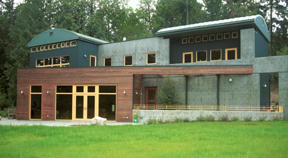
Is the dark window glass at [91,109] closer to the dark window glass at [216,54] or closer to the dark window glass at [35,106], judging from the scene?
the dark window glass at [35,106]

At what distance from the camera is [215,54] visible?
23828 millimetres

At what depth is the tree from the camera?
21.6m

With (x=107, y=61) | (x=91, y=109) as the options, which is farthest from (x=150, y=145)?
(x=107, y=61)

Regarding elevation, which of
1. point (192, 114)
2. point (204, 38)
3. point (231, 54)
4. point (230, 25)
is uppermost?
point (230, 25)

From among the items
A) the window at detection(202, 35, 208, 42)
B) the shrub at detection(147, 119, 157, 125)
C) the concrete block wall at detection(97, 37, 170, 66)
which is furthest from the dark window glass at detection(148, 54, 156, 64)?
the shrub at detection(147, 119, 157, 125)

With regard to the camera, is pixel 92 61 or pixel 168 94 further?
pixel 92 61

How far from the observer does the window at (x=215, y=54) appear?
23625 mm

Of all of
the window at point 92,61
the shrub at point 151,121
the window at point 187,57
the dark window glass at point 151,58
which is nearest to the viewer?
the shrub at point 151,121

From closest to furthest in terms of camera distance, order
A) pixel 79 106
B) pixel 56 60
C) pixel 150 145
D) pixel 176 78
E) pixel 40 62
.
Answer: pixel 150 145, pixel 79 106, pixel 176 78, pixel 56 60, pixel 40 62

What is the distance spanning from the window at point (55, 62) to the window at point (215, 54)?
12963 millimetres

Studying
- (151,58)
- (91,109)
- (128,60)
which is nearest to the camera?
(91,109)

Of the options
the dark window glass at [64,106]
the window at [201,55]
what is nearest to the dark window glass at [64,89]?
the dark window glass at [64,106]

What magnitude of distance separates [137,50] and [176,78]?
539 centimetres

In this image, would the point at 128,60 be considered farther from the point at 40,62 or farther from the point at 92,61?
the point at 40,62
